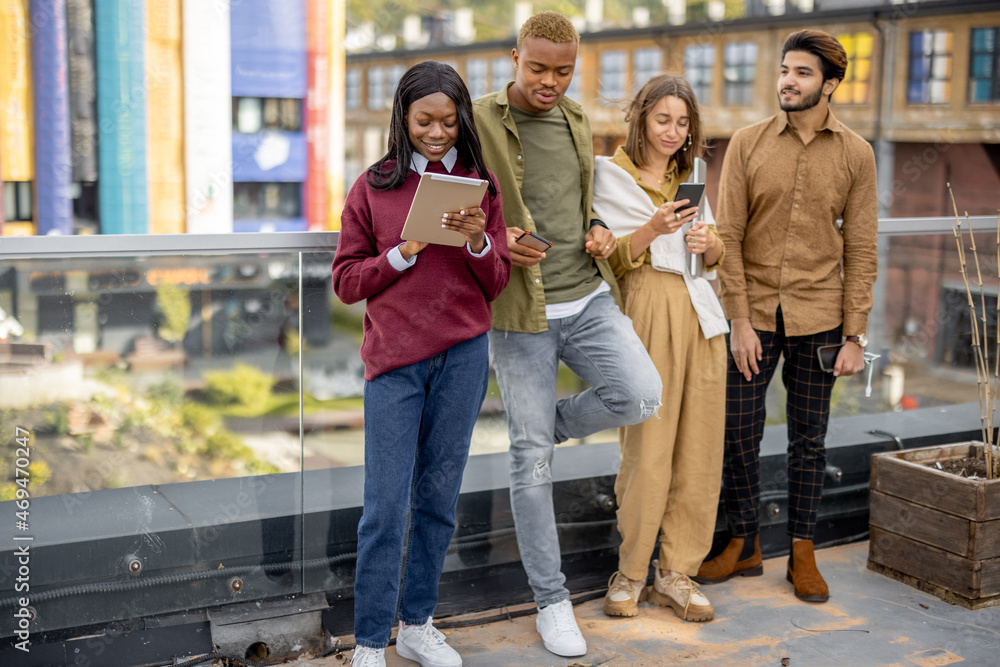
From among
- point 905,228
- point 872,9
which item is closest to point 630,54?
point 872,9

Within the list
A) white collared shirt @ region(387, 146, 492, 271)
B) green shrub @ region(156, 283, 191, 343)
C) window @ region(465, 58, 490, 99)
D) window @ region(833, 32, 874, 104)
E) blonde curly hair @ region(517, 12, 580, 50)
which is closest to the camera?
Result: white collared shirt @ region(387, 146, 492, 271)

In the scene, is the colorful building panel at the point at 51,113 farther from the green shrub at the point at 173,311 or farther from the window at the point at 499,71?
the green shrub at the point at 173,311

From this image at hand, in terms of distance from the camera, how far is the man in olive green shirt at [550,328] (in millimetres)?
2555

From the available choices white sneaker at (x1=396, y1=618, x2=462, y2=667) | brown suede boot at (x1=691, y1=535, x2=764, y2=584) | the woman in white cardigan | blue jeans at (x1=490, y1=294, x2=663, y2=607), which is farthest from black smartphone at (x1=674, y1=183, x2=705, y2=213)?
white sneaker at (x1=396, y1=618, x2=462, y2=667)

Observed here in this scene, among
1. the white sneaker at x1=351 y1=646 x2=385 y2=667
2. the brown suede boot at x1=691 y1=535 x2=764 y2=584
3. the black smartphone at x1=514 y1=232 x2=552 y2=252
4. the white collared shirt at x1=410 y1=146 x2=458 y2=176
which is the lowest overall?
the brown suede boot at x1=691 y1=535 x2=764 y2=584

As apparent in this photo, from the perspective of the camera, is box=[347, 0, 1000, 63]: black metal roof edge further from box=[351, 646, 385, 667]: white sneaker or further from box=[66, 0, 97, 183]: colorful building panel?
box=[351, 646, 385, 667]: white sneaker

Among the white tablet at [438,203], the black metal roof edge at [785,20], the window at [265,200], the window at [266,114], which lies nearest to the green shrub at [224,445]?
the white tablet at [438,203]

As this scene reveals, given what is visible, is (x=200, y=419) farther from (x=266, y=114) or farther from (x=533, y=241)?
(x=266, y=114)

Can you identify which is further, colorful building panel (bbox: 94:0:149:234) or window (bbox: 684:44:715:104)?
window (bbox: 684:44:715:104)

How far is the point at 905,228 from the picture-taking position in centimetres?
371

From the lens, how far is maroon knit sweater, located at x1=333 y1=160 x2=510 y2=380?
222 centimetres

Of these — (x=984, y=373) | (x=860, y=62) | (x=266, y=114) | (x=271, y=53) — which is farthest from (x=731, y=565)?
(x=271, y=53)

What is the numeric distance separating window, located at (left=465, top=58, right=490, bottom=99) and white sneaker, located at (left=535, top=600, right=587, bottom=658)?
31314 mm

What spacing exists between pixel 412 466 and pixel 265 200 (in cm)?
2795
